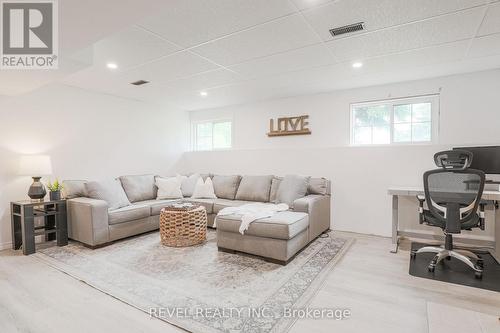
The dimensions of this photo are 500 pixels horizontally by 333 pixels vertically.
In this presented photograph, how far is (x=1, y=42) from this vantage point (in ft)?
6.57

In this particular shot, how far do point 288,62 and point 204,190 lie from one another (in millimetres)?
2646

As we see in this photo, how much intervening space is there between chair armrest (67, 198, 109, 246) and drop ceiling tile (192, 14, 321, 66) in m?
2.33

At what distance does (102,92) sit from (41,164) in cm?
163

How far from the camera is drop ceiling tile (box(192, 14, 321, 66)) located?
7.46ft

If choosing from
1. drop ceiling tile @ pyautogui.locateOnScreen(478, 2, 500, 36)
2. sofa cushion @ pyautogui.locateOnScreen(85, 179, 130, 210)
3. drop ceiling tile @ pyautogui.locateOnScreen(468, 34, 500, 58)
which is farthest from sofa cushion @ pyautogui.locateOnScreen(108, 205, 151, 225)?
drop ceiling tile @ pyautogui.locateOnScreen(468, 34, 500, 58)

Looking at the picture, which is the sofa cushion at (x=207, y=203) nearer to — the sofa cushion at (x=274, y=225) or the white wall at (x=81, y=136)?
the sofa cushion at (x=274, y=225)

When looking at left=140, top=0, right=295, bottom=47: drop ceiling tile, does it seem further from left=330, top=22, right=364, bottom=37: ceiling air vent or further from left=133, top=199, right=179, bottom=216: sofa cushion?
left=133, top=199, right=179, bottom=216: sofa cushion

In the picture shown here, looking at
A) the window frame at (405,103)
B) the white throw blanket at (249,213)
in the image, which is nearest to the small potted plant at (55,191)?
the white throw blanket at (249,213)

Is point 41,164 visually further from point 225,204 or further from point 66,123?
point 225,204

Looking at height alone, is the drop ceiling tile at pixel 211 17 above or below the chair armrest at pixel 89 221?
above

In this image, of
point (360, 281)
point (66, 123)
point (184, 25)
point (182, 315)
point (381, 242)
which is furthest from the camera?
point (66, 123)

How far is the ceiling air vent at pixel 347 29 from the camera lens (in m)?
2.25

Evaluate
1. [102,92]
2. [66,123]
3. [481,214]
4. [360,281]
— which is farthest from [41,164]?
[481,214]

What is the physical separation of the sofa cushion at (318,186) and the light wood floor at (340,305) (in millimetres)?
1463
